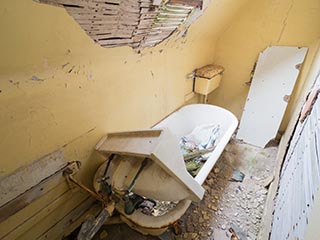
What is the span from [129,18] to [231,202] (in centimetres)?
181

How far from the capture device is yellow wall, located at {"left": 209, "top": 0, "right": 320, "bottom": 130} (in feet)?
7.23

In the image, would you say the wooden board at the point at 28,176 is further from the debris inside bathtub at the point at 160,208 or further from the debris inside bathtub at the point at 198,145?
the debris inside bathtub at the point at 198,145

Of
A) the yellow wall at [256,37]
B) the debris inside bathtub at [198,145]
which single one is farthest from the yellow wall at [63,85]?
the yellow wall at [256,37]

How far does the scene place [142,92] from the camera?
185 centimetres

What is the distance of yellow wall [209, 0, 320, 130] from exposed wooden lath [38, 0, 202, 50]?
3.98 ft

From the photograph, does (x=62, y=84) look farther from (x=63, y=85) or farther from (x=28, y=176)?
(x=28, y=176)

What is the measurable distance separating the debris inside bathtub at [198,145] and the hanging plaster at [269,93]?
2.34 ft

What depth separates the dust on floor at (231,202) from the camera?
5.35 feet

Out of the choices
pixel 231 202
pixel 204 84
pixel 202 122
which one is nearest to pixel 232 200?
pixel 231 202

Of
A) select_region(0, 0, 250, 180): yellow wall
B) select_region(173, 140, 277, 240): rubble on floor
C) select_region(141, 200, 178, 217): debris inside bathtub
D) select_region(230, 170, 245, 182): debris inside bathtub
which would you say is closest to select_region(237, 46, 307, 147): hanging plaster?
select_region(173, 140, 277, 240): rubble on floor

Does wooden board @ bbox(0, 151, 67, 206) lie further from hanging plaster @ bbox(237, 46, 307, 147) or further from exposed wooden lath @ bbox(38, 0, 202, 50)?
hanging plaster @ bbox(237, 46, 307, 147)

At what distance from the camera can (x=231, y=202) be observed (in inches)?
74.7

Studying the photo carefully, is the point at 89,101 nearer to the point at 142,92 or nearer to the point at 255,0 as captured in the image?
the point at 142,92

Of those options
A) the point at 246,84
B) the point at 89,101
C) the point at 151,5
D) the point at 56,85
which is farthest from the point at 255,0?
the point at 56,85
